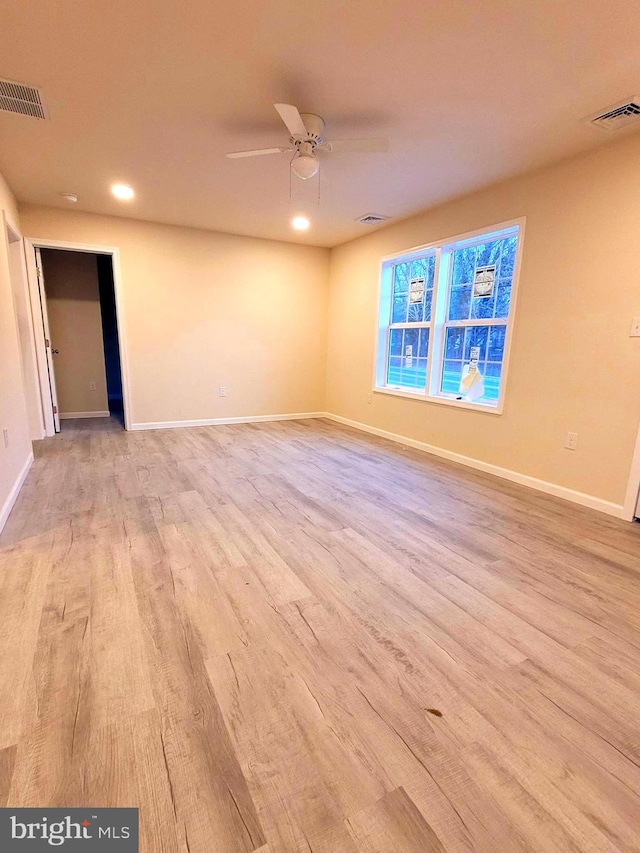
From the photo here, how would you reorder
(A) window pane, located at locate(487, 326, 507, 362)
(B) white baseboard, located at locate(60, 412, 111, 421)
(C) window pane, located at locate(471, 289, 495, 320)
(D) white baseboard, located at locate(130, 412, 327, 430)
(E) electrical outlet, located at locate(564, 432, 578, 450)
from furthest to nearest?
(B) white baseboard, located at locate(60, 412, 111, 421) → (D) white baseboard, located at locate(130, 412, 327, 430) → (C) window pane, located at locate(471, 289, 495, 320) → (A) window pane, located at locate(487, 326, 507, 362) → (E) electrical outlet, located at locate(564, 432, 578, 450)

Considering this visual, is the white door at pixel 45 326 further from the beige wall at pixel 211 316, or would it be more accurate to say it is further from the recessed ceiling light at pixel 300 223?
the recessed ceiling light at pixel 300 223

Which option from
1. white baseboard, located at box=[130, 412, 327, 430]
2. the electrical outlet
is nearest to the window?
the electrical outlet

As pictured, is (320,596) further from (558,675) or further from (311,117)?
(311,117)

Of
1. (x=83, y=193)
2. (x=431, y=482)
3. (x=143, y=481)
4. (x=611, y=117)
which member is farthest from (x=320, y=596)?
(x=83, y=193)

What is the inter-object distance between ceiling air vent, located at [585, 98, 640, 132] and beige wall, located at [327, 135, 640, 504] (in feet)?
0.74

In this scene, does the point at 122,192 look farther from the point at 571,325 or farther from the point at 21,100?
the point at 571,325

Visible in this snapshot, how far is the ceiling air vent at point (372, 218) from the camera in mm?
4367

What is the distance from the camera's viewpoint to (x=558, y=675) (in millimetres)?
1457

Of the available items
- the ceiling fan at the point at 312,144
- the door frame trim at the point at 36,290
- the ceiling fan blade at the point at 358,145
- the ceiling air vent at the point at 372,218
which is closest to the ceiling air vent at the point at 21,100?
the ceiling fan at the point at 312,144

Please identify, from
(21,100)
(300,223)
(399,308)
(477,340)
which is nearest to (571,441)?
(477,340)

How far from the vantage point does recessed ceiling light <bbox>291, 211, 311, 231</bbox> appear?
4.56 meters

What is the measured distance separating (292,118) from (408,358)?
3079mm

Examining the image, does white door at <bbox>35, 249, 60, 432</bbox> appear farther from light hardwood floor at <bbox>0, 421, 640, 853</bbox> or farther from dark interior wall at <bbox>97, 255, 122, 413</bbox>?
light hardwood floor at <bbox>0, 421, 640, 853</bbox>

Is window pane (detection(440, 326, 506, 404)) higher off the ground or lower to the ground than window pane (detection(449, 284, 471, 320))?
lower
